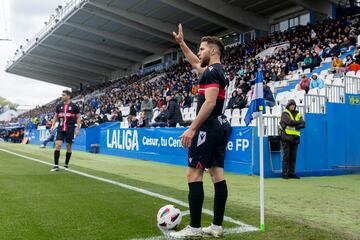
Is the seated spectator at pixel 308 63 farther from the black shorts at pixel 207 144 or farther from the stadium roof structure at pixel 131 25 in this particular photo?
the black shorts at pixel 207 144

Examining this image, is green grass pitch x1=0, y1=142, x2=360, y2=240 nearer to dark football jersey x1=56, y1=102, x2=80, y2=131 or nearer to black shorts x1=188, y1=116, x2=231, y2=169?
black shorts x1=188, y1=116, x2=231, y2=169

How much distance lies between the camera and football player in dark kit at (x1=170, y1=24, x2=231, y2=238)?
4.08m

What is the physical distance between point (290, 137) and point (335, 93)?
8.81 ft

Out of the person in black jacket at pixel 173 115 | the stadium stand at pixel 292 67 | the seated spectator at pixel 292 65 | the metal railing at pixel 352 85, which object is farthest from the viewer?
the seated spectator at pixel 292 65

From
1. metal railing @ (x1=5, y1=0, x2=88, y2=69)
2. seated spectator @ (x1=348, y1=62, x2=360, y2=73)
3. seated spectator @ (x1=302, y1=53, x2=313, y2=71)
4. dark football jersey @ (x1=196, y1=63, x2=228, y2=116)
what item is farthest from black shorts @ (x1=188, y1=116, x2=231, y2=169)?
metal railing @ (x1=5, y1=0, x2=88, y2=69)

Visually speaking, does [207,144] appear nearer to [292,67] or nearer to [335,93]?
[335,93]

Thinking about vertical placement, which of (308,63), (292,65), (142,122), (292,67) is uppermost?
(292,65)

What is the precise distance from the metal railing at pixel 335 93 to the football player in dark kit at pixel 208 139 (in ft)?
26.7

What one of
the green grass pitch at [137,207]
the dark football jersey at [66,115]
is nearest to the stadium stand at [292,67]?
the green grass pitch at [137,207]

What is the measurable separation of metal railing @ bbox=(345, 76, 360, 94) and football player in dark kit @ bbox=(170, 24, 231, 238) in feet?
Answer: 29.1

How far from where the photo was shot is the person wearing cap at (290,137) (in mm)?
10062

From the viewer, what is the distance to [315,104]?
1132 cm

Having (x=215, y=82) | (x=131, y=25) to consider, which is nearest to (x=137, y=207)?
(x=215, y=82)

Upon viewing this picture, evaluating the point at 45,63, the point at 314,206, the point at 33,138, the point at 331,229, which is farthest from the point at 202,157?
the point at 45,63
